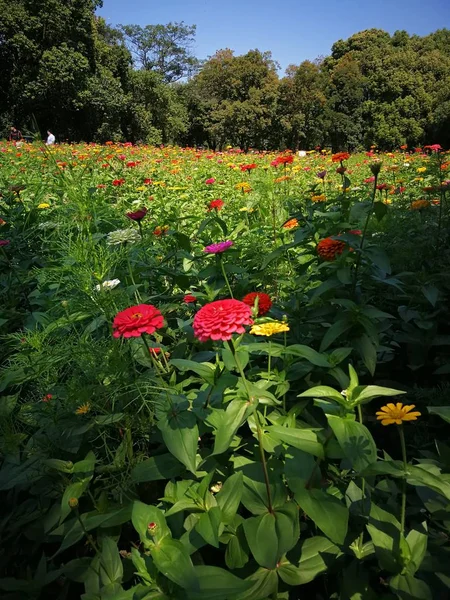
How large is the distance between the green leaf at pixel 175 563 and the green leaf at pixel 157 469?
0.59 ft

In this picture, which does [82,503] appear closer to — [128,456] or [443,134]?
[128,456]

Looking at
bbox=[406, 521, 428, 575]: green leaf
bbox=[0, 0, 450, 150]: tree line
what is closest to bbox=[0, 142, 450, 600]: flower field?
bbox=[406, 521, 428, 575]: green leaf

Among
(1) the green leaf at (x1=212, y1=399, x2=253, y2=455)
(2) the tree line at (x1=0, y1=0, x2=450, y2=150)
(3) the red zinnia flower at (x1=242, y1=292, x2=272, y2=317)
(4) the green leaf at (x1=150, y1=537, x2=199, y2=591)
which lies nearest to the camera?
(4) the green leaf at (x1=150, y1=537, x2=199, y2=591)

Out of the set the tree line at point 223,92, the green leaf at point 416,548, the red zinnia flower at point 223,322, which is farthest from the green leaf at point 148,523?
the tree line at point 223,92

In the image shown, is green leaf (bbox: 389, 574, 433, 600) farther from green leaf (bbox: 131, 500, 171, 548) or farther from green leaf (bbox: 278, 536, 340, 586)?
green leaf (bbox: 131, 500, 171, 548)

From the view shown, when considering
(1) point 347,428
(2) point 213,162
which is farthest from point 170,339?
(2) point 213,162

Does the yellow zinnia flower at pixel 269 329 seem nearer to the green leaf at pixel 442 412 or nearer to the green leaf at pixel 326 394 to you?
the green leaf at pixel 326 394

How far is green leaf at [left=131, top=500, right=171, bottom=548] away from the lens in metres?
0.78

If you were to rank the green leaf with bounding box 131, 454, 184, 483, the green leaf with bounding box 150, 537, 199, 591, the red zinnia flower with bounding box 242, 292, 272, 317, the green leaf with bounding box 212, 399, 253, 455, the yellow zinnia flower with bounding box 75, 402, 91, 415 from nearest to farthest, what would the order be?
the green leaf with bounding box 150, 537, 199, 591, the green leaf with bounding box 212, 399, 253, 455, the green leaf with bounding box 131, 454, 184, 483, the yellow zinnia flower with bounding box 75, 402, 91, 415, the red zinnia flower with bounding box 242, 292, 272, 317

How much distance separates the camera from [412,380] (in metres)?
1.53

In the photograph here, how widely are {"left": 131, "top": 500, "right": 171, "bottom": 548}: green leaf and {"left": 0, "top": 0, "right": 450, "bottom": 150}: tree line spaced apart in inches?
656

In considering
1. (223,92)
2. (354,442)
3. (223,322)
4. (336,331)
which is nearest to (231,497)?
(354,442)

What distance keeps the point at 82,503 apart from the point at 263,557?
0.61 m

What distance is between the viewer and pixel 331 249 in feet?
4.59
